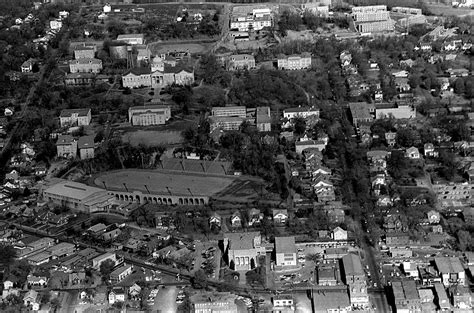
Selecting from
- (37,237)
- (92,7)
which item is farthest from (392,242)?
(92,7)

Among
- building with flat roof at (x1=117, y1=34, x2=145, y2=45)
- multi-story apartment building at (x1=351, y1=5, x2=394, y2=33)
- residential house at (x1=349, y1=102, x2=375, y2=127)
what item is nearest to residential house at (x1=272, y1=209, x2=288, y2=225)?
residential house at (x1=349, y1=102, x2=375, y2=127)

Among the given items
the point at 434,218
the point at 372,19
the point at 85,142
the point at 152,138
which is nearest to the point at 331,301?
the point at 434,218

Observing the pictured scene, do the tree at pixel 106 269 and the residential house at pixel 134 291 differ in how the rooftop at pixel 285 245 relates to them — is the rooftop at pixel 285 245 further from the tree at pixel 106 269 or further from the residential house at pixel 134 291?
the tree at pixel 106 269

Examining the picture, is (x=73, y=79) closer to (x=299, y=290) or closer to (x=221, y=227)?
(x=221, y=227)

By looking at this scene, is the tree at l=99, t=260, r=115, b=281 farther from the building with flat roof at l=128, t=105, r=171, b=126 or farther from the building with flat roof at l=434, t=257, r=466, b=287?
the building with flat roof at l=128, t=105, r=171, b=126

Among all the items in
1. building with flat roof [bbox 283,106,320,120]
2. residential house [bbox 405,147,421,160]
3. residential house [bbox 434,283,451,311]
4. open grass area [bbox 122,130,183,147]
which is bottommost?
residential house [bbox 434,283,451,311]

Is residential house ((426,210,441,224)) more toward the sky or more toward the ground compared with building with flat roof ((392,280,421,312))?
more toward the sky

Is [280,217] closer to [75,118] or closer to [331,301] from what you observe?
[331,301]
